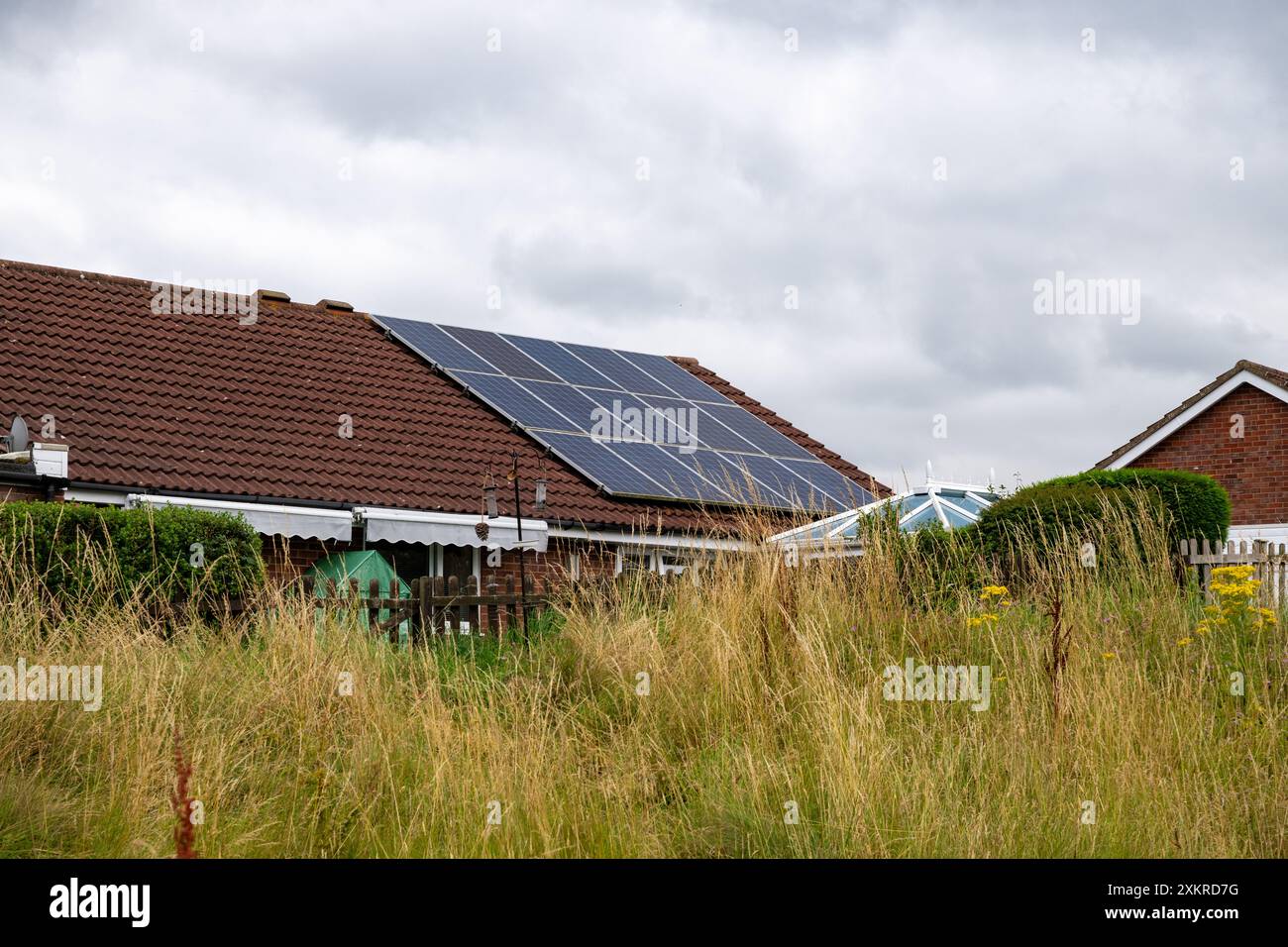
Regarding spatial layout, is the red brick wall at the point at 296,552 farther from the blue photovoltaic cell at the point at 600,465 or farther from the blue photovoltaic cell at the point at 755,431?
the blue photovoltaic cell at the point at 755,431

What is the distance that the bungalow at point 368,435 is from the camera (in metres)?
14.7

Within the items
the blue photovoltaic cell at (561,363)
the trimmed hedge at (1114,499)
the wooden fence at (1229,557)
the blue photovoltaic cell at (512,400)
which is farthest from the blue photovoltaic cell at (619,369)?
the wooden fence at (1229,557)

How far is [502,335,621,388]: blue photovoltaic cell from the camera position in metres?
21.4

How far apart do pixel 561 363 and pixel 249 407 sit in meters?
6.19

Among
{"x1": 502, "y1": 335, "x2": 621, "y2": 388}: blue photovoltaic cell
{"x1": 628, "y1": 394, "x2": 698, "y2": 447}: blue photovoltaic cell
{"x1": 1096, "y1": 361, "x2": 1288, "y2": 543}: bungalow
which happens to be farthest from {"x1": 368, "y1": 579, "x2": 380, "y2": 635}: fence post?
{"x1": 1096, "y1": 361, "x2": 1288, "y2": 543}: bungalow

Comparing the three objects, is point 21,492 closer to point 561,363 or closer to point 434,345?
point 434,345

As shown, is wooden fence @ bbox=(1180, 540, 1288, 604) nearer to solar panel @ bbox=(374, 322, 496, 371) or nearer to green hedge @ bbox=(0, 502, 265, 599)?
green hedge @ bbox=(0, 502, 265, 599)

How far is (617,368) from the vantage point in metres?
22.6

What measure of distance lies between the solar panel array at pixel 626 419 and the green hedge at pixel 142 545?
694cm

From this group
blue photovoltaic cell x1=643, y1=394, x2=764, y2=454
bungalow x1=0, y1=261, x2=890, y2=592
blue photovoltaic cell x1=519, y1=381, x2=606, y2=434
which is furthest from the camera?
blue photovoltaic cell x1=643, y1=394, x2=764, y2=454

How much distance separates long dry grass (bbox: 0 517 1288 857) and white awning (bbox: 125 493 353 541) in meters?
5.63
